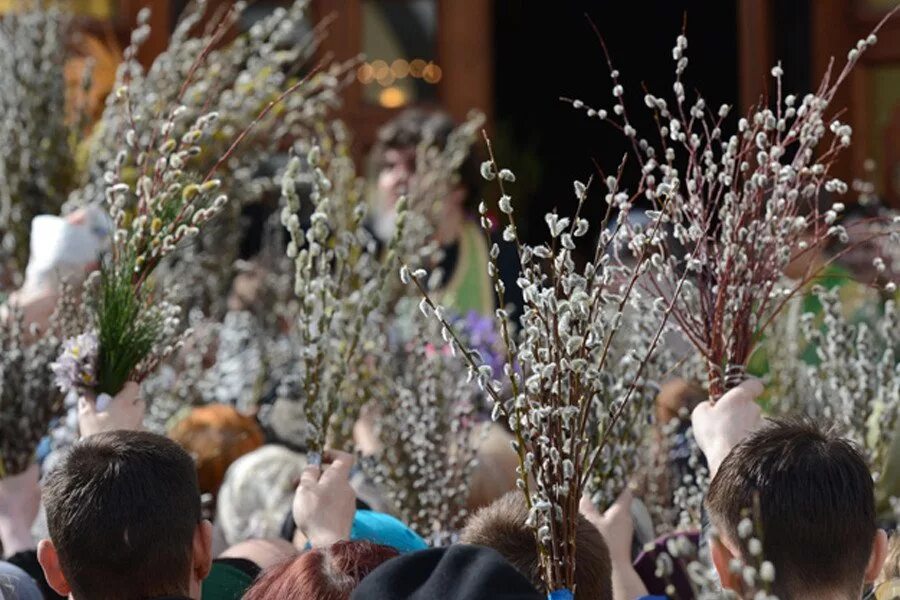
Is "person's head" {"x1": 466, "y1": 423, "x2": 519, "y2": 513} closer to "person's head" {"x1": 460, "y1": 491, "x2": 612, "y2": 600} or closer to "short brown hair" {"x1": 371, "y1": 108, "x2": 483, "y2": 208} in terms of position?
"person's head" {"x1": 460, "y1": 491, "x2": 612, "y2": 600}

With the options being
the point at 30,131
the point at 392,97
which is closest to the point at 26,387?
the point at 30,131

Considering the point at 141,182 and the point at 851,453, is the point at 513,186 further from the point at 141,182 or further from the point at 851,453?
the point at 851,453

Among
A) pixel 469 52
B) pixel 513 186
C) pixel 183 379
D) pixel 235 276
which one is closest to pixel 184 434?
pixel 183 379

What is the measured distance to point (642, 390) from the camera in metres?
2.75

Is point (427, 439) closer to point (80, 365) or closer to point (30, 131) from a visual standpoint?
point (80, 365)

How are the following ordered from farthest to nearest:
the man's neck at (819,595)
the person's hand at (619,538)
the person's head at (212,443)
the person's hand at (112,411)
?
the person's head at (212,443) → the person's hand at (112,411) → the person's hand at (619,538) → the man's neck at (819,595)

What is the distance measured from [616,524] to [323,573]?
0.73m

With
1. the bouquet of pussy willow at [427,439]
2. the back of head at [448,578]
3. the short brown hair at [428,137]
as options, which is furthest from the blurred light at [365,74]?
the back of head at [448,578]

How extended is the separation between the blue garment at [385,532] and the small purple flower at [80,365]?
476mm

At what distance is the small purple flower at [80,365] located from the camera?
2.60m

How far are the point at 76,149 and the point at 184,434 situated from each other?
1.17 m

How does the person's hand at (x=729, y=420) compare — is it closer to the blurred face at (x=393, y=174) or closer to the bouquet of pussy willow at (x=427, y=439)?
the bouquet of pussy willow at (x=427, y=439)

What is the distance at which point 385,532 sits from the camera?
2533 mm

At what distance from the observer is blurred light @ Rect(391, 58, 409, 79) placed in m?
7.27
